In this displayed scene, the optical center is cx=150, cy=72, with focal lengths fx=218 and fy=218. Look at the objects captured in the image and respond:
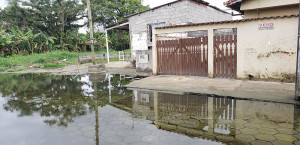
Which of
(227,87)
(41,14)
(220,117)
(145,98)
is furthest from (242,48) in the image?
(41,14)

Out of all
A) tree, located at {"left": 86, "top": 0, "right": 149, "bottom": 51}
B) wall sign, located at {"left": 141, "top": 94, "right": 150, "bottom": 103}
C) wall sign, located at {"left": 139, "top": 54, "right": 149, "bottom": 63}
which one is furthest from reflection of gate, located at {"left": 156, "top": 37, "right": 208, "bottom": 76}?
tree, located at {"left": 86, "top": 0, "right": 149, "bottom": 51}

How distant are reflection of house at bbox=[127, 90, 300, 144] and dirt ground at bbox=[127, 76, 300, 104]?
42 centimetres

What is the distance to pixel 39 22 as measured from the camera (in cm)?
3106

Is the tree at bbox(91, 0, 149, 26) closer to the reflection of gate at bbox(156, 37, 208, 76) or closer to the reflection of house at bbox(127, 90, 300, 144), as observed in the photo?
the reflection of gate at bbox(156, 37, 208, 76)

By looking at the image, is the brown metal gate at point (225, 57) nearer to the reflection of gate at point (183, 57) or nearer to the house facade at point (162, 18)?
the reflection of gate at point (183, 57)

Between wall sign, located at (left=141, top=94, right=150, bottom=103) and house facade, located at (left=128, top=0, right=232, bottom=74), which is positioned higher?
house facade, located at (left=128, top=0, right=232, bottom=74)

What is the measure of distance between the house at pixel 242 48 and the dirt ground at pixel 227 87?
0.52m

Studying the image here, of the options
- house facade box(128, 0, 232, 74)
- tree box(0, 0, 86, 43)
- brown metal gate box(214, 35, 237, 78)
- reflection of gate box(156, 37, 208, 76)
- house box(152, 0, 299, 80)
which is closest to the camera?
house box(152, 0, 299, 80)

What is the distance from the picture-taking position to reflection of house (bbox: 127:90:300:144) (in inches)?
158

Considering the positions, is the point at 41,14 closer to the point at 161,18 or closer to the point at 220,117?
the point at 161,18

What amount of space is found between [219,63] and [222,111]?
13.6ft

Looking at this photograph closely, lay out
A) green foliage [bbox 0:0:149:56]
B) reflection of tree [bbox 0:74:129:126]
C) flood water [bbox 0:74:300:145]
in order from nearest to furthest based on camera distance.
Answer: flood water [bbox 0:74:300:145] < reflection of tree [bbox 0:74:129:126] < green foliage [bbox 0:0:149:56]

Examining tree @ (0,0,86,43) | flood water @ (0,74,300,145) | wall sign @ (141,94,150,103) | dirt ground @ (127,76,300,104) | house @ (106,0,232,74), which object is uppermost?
tree @ (0,0,86,43)

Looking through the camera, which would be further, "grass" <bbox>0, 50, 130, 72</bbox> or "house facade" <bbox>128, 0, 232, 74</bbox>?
"grass" <bbox>0, 50, 130, 72</bbox>
